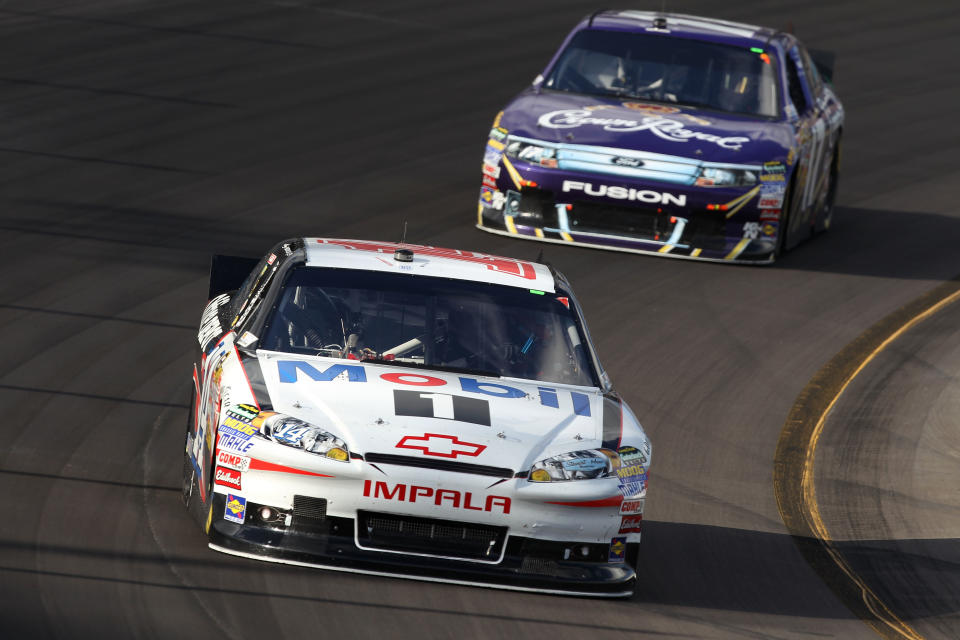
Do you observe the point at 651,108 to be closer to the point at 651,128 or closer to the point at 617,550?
the point at 651,128

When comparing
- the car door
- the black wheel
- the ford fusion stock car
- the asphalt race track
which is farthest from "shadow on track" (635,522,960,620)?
the car door

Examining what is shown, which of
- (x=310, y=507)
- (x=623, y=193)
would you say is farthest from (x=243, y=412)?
(x=623, y=193)

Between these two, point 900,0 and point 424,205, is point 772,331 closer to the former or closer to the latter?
point 424,205

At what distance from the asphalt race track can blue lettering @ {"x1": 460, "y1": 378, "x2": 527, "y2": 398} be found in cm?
82

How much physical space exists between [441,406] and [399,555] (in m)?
0.63

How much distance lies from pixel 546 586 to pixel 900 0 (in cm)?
2355

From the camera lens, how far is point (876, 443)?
10070 millimetres

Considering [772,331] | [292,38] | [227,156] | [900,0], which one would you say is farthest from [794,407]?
[900,0]

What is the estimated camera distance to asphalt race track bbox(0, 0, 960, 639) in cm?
692

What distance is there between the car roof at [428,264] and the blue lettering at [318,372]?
2.46 feet

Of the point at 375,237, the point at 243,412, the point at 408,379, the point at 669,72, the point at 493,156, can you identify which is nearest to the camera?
the point at 243,412

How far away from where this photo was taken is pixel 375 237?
13422mm

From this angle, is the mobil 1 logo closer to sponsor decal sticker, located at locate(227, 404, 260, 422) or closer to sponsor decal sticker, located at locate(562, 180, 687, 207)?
sponsor decal sticker, located at locate(227, 404, 260, 422)

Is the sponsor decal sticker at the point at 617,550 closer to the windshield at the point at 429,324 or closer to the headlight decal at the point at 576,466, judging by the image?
the headlight decal at the point at 576,466
